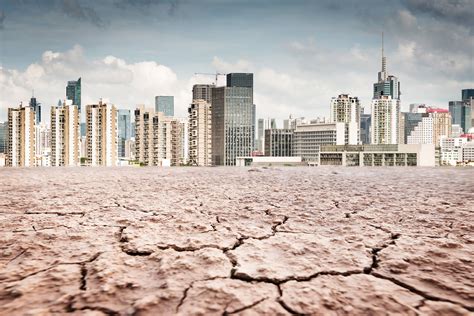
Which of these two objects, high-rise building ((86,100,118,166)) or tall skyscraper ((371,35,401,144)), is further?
tall skyscraper ((371,35,401,144))

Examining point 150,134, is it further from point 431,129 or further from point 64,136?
point 431,129

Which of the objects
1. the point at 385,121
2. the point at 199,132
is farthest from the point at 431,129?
the point at 199,132

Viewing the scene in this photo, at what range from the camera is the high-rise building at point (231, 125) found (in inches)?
3873

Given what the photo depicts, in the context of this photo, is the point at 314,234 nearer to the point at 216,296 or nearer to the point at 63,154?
the point at 216,296

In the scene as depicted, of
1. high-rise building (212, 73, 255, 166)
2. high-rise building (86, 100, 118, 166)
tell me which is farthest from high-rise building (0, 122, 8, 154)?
high-rise building (212, 73, 255, 166)

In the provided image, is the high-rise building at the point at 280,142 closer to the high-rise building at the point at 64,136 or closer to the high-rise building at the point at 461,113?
the high-rise building at the point at 64,136

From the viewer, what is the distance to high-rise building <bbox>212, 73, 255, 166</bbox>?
9838cm

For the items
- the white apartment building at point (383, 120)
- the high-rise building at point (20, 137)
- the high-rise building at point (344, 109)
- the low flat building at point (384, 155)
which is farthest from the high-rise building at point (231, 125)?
the high-rise building at point (20, 137)

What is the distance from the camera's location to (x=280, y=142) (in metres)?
96.8

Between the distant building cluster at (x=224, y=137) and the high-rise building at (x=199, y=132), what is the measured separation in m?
0.19

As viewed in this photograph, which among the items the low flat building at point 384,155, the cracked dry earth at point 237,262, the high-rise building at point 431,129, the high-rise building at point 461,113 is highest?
the high-rise building at point 461,113

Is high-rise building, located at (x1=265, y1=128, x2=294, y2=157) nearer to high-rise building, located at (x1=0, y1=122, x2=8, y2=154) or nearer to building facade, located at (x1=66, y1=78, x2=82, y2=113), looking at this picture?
high-rise building, located at (x1=0, y1=122, x2=8, y2=154)

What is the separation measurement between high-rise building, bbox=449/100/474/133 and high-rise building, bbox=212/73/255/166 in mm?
124386

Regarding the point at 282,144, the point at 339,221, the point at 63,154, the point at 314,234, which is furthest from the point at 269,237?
the point at 282,144
